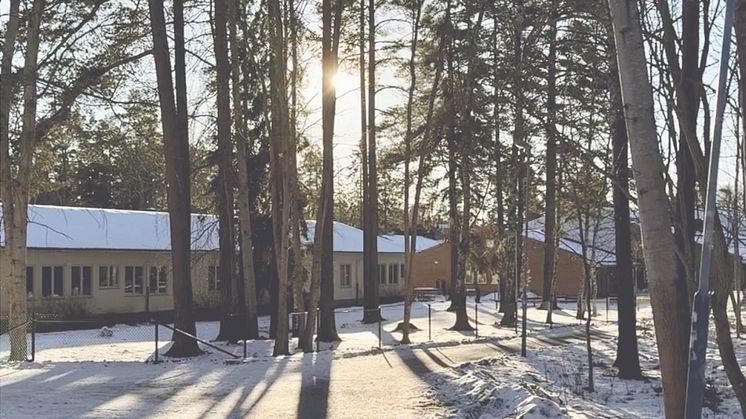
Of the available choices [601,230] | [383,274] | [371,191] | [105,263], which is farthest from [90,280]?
[383,274]

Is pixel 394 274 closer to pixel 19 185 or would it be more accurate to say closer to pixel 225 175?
pixel 225 175

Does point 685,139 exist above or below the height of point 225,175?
below

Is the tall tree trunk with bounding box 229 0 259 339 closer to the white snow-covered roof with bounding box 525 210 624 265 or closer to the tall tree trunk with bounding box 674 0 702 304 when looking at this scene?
the white snow-covered roof with bounding box 525 210 624 265

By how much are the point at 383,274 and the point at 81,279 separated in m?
21.2

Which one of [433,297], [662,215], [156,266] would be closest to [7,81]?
[662,215]

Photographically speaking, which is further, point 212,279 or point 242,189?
point 212,279

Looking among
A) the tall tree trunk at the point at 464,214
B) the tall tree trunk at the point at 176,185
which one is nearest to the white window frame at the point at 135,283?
the tall tree trunk at the point at 464,214

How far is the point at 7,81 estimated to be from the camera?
1487 centimetres

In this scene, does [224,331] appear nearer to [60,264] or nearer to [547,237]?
[60,264]

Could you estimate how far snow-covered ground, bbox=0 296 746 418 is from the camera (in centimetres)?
1023

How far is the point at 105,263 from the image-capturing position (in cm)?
3278

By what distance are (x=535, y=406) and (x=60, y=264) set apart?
2640cm

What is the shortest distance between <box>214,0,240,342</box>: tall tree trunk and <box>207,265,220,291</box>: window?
13.3 metres

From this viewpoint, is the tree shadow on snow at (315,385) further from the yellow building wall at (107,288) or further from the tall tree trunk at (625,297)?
the yellow building wall at (107,288)
